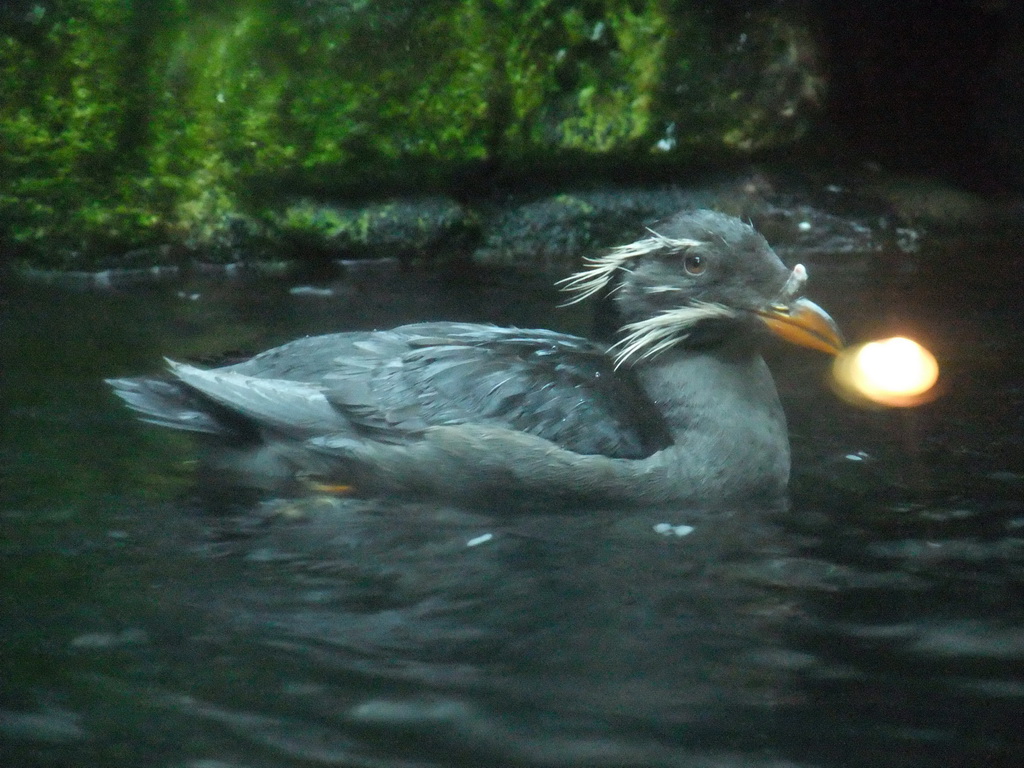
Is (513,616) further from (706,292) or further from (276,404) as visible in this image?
(706,292)

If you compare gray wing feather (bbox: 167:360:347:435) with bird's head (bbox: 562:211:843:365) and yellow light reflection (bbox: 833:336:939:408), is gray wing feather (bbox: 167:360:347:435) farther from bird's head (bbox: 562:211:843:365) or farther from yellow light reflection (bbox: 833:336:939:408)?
yellow light reflection (bbox: 833:336:939:408)

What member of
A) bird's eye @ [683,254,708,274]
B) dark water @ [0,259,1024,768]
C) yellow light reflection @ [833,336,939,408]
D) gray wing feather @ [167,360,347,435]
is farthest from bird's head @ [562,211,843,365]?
yellow light reflection @ [833,336,939,408]

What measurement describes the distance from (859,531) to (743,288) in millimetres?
878

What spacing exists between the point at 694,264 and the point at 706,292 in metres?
0.11

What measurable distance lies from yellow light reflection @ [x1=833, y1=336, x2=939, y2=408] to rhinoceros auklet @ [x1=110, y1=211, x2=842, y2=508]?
1.21 m

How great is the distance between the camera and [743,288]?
421 centimetres

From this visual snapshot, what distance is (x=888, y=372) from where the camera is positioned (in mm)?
5703

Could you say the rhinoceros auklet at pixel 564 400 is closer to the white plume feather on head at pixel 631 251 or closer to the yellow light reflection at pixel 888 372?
the white plume feather on head at pixel 631 251

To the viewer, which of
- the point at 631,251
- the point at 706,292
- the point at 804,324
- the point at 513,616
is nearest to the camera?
the point at 513,616

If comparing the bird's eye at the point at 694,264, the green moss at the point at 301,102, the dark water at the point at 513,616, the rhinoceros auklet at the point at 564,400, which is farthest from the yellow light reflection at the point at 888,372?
the green moss at the point at 301,102

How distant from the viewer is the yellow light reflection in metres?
5.36

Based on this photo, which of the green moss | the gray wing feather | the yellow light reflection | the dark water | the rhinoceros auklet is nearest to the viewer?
the dark water

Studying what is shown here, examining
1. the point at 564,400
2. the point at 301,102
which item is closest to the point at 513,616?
the point at 564,400

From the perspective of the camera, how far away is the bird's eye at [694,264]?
14.0 ft
